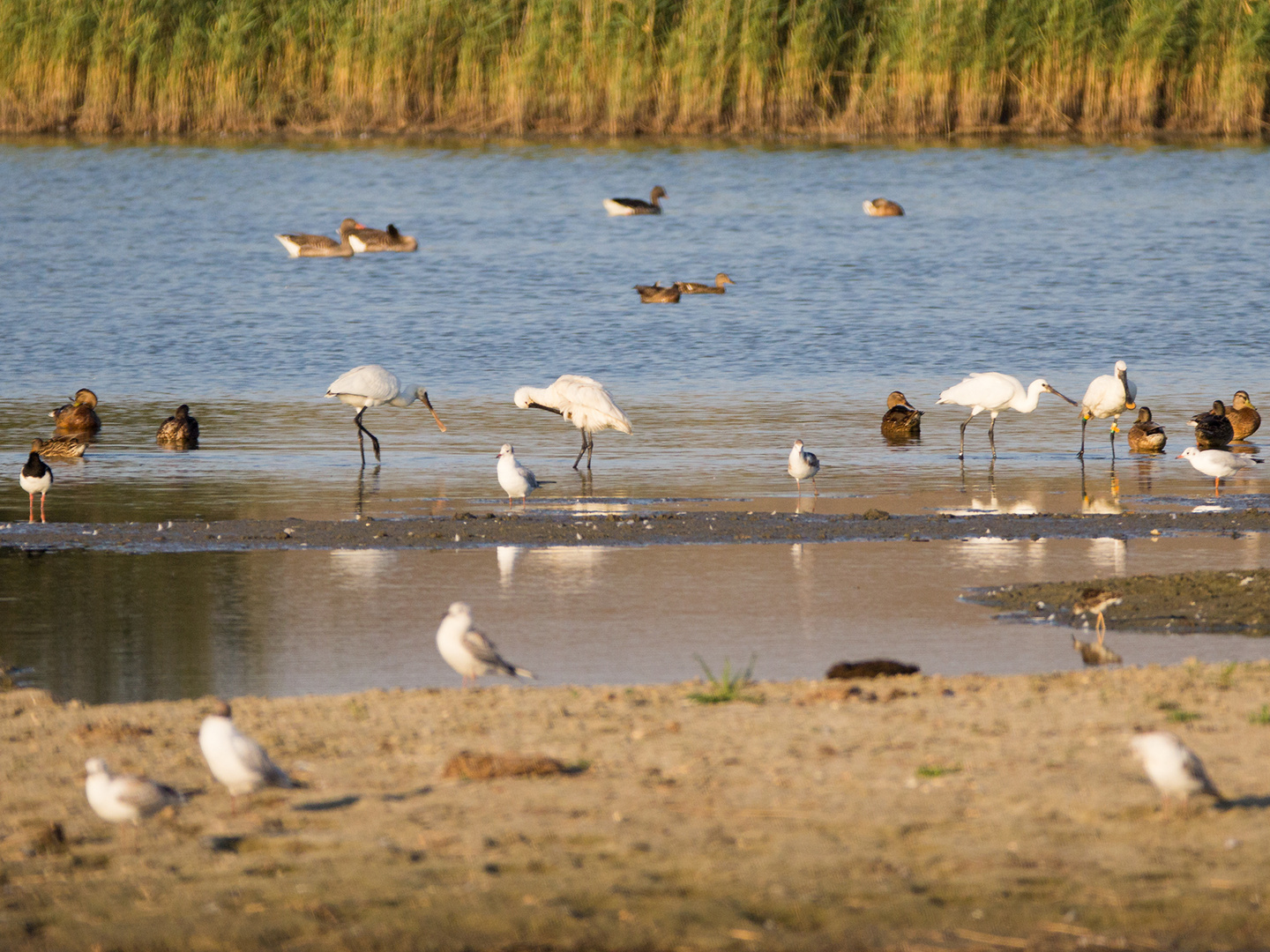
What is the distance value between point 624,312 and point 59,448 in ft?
35.1

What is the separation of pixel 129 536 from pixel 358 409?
14.4 feet

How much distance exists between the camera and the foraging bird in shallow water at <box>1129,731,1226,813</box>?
5.81 meters

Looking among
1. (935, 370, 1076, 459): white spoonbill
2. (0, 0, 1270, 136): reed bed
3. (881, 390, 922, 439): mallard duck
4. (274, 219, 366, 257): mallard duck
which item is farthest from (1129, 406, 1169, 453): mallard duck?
(0, 0, 1270, 136): reed bed

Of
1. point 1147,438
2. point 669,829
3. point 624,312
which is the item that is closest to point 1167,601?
point 669,829

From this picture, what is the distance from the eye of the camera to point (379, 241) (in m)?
29.7

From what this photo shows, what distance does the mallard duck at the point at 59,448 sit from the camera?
14852 mm

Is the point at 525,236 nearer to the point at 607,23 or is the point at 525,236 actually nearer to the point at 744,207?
the point at 744,207

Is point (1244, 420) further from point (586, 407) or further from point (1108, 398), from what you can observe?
point (586, 407)

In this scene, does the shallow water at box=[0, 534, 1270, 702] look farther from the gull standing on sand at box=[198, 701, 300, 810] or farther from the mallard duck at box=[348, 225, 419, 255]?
the mallard duck at box=[348, 225, 419, 255]

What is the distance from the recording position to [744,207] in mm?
33219

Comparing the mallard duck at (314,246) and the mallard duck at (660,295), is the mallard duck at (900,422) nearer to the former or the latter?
the mallard duck at (660,295)

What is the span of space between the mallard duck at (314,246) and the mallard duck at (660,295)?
20.9 ft

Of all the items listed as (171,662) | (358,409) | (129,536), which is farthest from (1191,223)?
(171,662)

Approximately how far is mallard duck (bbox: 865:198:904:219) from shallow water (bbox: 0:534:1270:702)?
20580 millimetres
